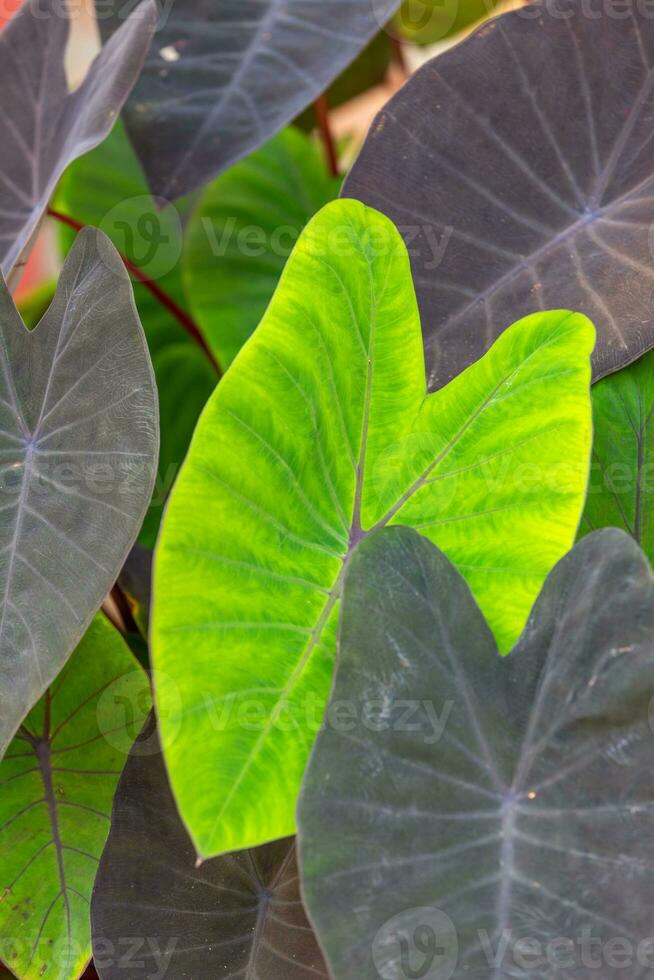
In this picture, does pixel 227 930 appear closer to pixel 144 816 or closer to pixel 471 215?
pixel 144 816

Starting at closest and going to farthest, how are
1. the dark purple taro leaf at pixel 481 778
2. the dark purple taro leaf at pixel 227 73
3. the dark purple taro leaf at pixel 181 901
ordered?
1. the dark purple taro leaf at pixel 481 778
2. the dark purple taro leaf at pixel 181 901
3. the dark purple taro leaf at pixel 227 73

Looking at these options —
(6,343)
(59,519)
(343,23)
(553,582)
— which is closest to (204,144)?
(343,23)

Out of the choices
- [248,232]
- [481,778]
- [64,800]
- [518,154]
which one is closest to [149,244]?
[248,232]

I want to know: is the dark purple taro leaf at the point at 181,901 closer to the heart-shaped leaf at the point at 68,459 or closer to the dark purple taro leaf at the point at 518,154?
the heart-shaped leaf at the point at 68,459

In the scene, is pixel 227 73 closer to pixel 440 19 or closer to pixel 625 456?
pixel 625 456

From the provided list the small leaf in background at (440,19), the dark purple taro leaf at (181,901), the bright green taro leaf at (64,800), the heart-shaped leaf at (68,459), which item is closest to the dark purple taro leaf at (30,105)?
the heart-shaped leaf at (68,459)

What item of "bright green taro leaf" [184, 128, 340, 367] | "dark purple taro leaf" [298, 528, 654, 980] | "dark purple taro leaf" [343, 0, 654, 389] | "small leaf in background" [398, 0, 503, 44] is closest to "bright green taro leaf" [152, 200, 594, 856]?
"dark purple taro leaf" [298, 528, 654, 980]
